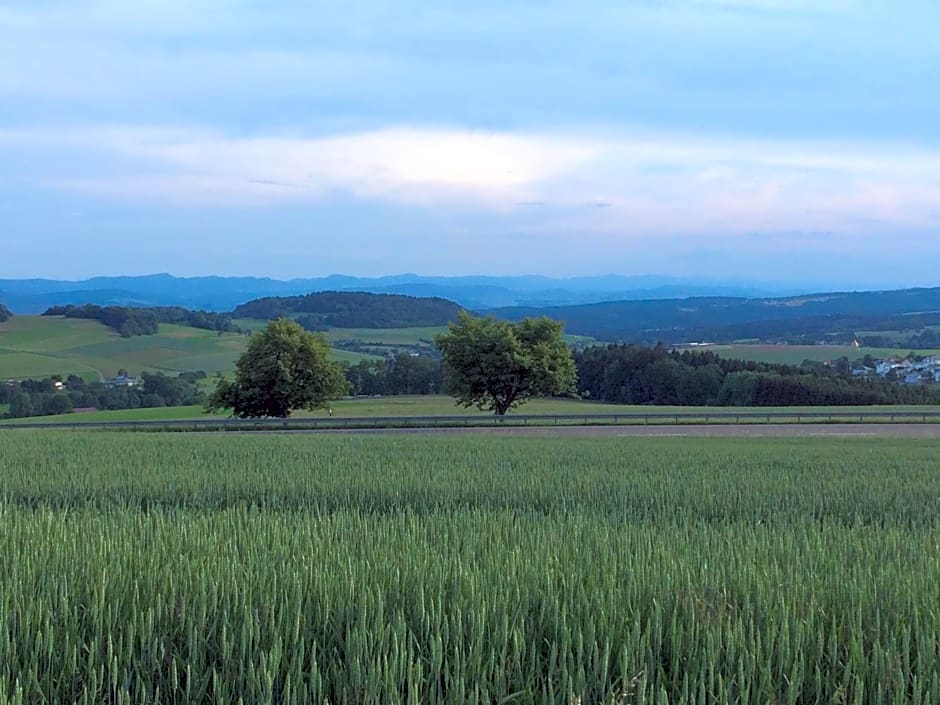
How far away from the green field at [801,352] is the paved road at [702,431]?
57296 millimetres

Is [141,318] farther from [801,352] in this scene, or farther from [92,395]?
[801,352]

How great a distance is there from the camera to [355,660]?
13.1 feet

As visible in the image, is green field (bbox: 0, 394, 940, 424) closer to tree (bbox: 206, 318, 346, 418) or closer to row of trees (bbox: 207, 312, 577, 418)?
row of trees (bbox: 207, 312, 577, 418)

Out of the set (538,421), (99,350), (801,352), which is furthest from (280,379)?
(99,350)

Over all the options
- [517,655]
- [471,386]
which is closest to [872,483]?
[517,655]

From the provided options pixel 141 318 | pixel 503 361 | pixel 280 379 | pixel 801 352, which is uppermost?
pixel 141 318

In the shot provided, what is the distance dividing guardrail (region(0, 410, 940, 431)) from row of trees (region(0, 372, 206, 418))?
36282mm

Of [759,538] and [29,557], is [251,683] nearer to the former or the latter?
[29,557]

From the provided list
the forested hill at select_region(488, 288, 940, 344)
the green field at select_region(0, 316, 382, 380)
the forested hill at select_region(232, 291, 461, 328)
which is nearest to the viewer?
the green field at select_region(0, 316, 382, 380)

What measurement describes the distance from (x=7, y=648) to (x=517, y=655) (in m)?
2.40

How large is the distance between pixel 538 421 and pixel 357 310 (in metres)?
139

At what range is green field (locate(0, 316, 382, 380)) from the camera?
343 ft

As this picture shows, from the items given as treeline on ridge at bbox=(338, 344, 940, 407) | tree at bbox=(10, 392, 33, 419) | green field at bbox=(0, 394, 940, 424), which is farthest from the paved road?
tree at bbox=(10, 392, 33, 419)

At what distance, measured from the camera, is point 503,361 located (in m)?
48.9
